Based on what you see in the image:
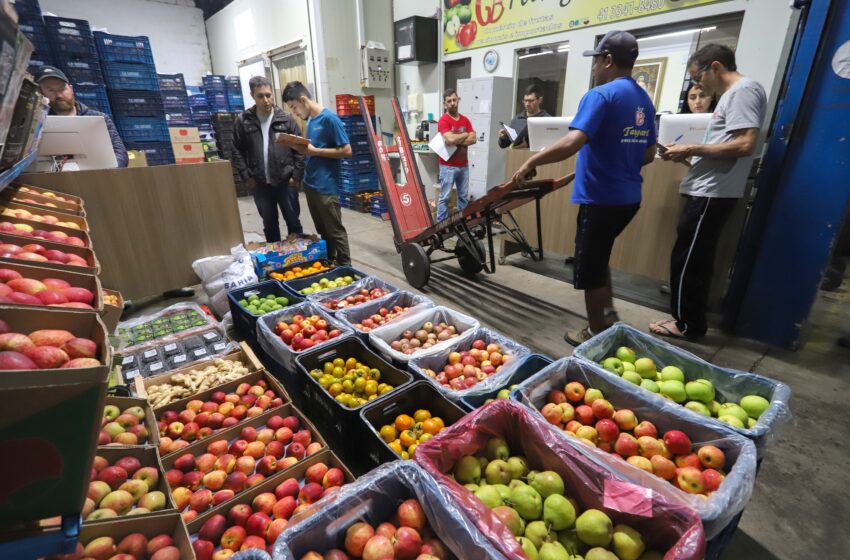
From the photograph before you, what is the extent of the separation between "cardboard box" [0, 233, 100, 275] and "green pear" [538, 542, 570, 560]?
4.68ft

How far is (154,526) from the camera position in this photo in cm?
117

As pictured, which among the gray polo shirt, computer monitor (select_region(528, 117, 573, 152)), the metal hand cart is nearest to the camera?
the gray polo shirt

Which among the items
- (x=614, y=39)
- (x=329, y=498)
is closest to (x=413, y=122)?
(x=614, y=39)

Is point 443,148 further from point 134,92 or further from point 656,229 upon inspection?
point 134,92

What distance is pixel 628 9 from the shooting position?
165 inches

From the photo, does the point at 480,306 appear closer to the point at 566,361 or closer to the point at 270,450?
the point at 566,361

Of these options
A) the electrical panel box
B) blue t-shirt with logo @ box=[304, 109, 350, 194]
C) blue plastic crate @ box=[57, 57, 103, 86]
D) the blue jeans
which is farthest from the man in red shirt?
blue plastic crate @ box=[57, 57, 103, 86]

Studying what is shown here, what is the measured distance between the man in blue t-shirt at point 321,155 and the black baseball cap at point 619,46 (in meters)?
1.99

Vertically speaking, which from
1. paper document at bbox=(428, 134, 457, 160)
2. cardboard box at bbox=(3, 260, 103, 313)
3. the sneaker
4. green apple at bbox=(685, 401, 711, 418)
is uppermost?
paper document at bbox=(428, 134, 457, 160)

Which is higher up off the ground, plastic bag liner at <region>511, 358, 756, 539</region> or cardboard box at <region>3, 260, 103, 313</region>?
cardboard box at <region>3, 260, 103, 313</region>

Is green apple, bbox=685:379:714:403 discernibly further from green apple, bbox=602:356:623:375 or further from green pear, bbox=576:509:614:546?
green pear, bbox=576:509:614:546

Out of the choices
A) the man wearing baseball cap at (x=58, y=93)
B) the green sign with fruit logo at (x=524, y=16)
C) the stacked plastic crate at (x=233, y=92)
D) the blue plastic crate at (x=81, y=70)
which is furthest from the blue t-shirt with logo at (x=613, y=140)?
the stacked plastic crate at (x=233, y=92)

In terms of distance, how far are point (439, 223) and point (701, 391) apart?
237cm

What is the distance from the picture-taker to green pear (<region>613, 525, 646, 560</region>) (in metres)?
0.97
